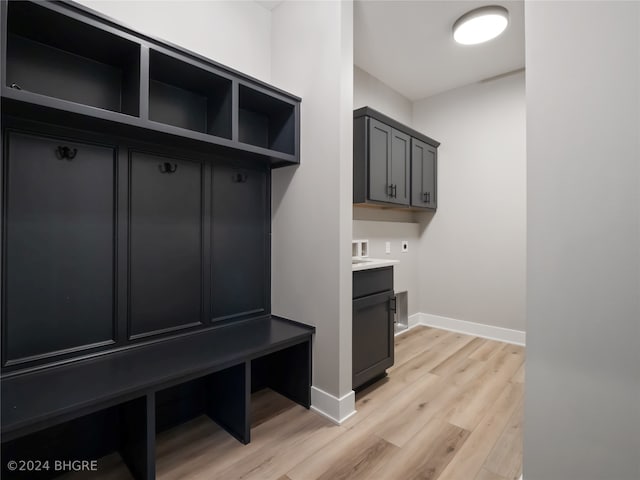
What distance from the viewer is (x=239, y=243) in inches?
88.0

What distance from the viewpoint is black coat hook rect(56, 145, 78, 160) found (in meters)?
1.51

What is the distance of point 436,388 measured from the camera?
2.39m

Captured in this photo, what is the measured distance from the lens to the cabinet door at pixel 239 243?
2121mm

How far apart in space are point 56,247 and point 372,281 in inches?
74.0

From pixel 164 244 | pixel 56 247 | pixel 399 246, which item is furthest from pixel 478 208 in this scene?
pixel 56 247

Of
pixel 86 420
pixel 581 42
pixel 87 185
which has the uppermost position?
pixel 581 42

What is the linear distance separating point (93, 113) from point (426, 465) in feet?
7.49

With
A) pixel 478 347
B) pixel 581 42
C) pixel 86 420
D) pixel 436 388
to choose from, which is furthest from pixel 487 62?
pixel 86 420

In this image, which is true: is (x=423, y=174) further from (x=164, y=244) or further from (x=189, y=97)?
(x=164, y=244)

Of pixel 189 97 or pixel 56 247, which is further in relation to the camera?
pixel 189 97

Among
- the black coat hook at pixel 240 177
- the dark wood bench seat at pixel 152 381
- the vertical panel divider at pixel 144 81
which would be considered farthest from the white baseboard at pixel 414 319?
the vertical panel divider at pixel 144 81

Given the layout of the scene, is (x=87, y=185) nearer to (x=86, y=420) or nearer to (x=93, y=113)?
(x=93, y=113)

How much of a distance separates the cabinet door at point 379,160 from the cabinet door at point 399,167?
2.4 inches

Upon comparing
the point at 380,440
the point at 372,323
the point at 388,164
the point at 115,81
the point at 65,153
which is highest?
the point at 115,81
